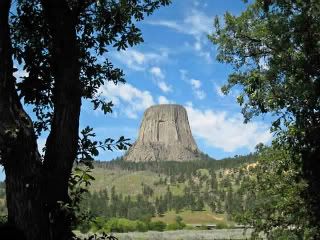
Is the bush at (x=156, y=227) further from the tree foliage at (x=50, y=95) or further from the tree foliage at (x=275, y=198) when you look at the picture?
the tree foliage at (x=50, y=95)

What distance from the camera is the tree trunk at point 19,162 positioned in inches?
264

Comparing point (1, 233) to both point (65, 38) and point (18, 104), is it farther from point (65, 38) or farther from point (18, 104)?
point (65, 38)

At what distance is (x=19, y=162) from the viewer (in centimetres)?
680

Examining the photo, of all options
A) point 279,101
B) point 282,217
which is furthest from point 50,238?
point 282,217

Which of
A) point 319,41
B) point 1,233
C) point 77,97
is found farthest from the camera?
point 319,41

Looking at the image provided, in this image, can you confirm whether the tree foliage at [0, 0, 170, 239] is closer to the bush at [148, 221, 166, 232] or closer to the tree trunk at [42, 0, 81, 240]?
the tree trunk at [42, 0, 81, 240]

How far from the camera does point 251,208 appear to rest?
21500 mm

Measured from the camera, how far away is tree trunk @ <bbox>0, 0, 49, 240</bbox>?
6.70 metres

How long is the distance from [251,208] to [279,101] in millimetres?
7715

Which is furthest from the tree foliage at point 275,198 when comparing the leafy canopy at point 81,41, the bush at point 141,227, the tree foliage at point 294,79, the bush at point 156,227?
the bush at point 156,227

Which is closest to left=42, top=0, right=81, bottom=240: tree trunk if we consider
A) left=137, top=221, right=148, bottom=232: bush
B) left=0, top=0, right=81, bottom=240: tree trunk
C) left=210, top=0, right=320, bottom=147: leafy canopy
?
left=0, top=0, right=81, bottom=240: tree trunk

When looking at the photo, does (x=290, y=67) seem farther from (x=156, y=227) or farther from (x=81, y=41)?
(x=156, y=227)

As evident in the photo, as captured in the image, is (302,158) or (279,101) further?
(302,158)

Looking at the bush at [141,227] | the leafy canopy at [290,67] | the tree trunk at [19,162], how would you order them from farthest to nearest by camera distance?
the bush at [141,227] < the leafy canopy at [290,67] < the tree trunk at [19,162]
